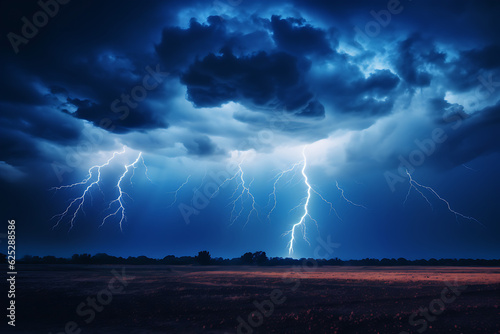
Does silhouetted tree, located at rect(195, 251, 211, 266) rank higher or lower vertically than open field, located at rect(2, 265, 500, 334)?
lower

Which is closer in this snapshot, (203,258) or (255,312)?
(255,312)

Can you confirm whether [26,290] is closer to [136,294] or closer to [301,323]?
[136,294]

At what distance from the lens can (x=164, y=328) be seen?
754 cm

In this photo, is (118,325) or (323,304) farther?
(323,304)

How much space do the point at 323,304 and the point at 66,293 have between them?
12296 mm

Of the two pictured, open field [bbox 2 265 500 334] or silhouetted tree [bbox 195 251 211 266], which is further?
silhouetted tree [bbox 195 251 211 266]

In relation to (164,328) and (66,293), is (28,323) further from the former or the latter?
(66,293)

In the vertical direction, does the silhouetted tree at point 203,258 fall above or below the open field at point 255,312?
below

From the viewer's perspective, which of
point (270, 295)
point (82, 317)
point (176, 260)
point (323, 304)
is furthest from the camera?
point (176, 260)

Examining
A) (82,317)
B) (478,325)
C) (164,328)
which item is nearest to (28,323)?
(82,317)

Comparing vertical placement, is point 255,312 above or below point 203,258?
above

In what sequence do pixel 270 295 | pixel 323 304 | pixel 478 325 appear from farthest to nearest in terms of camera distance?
pixel 270 295, pixel 323 304, pixel 478 325

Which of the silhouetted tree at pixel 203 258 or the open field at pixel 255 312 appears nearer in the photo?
the open field at pixel 255 312

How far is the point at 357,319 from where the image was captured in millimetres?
8227
